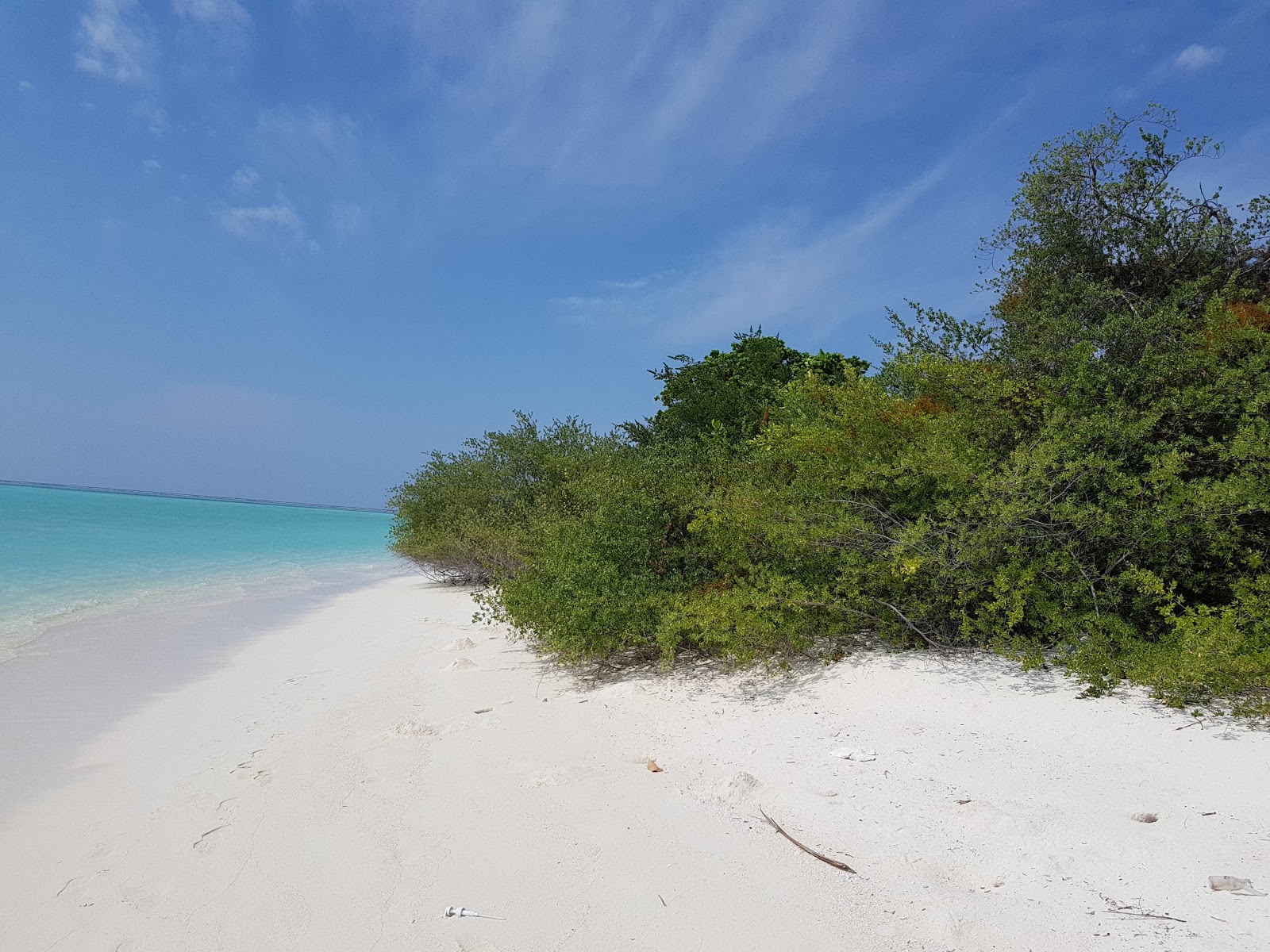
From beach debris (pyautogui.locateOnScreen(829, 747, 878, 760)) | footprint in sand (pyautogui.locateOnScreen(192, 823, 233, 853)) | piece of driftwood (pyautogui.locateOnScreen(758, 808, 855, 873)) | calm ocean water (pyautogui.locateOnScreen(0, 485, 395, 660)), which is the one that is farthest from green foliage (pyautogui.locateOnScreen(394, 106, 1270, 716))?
calm ocean water (pyautogui.locateOnScreen(0, 485, 395, 660))

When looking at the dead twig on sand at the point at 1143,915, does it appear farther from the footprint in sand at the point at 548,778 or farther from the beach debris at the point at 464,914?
the footprint in sand at the point at 548,778

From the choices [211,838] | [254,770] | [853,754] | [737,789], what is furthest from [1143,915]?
[254,770]

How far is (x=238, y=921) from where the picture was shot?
3.22m

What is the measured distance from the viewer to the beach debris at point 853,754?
4.70 meters

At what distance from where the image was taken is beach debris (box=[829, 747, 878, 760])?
470 cm

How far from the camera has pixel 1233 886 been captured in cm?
297

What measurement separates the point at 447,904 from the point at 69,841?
8.65 feet

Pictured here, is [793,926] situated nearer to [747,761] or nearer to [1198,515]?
[747,761]

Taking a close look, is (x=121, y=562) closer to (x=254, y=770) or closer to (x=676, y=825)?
(x=254, y=770)

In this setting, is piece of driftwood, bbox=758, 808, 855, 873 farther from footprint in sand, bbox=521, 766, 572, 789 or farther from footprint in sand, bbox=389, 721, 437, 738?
footprint in sand, bbox=389, 721, 437, 738

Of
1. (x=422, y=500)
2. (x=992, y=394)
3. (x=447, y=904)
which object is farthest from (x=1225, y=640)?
(x=422, y=500)

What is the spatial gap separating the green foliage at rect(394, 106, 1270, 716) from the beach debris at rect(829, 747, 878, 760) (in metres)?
1.58

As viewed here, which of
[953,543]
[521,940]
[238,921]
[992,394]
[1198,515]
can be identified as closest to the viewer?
[521,940]

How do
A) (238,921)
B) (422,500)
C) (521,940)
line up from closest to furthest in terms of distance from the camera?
(521,940)
(238,921)
(422,500)
